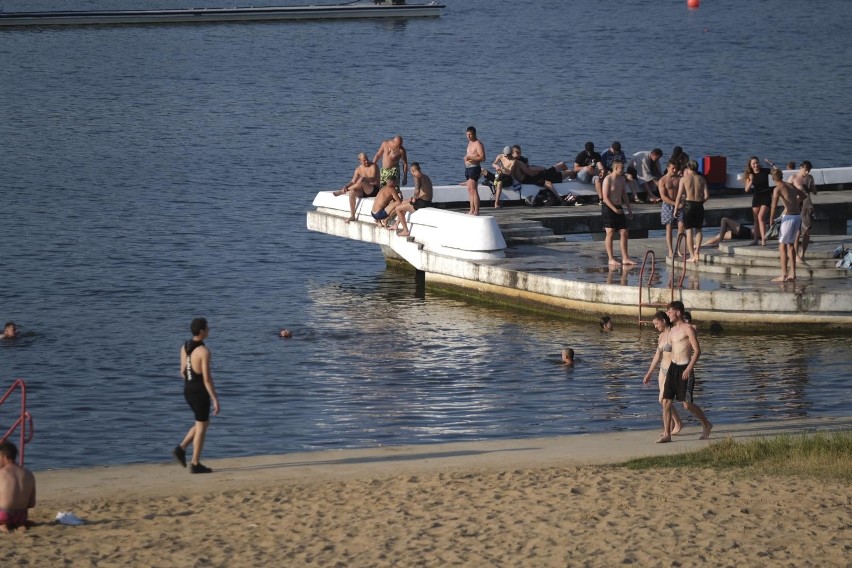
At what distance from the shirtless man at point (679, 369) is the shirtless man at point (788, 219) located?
6.52 m

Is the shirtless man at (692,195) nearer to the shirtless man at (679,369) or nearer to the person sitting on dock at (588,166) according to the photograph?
the person sitting on dock at (588,166)

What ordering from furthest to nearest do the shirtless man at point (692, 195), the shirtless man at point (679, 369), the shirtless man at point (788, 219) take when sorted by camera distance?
the shirtless man at point (692, 195) → the shirtless man at point (788, 219) → the shirtless man at point (679, 369)

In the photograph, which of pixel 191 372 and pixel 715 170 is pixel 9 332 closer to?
pixel 191 372

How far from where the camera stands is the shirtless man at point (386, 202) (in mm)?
25969

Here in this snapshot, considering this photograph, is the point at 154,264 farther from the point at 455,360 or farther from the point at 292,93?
the point at 292,93

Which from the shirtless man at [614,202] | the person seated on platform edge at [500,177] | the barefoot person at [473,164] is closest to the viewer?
the shirtless man at [614,202]

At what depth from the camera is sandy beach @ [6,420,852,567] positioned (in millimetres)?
11617

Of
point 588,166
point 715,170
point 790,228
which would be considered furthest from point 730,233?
point 715,170

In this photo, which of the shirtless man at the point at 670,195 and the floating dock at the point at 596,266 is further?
the shirtless man at the point at 670,195

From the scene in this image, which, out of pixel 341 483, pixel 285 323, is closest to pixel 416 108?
pixel 285 323

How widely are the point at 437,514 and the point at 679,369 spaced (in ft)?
11.6

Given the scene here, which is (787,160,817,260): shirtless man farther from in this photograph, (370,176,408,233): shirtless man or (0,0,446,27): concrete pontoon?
(0,0,446,27): concrete pontoon

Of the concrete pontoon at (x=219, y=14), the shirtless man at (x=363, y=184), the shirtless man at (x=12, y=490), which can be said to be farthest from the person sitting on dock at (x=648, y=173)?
the concrete pontoon at (x=219, y=14)

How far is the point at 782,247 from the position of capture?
21.5 meters
